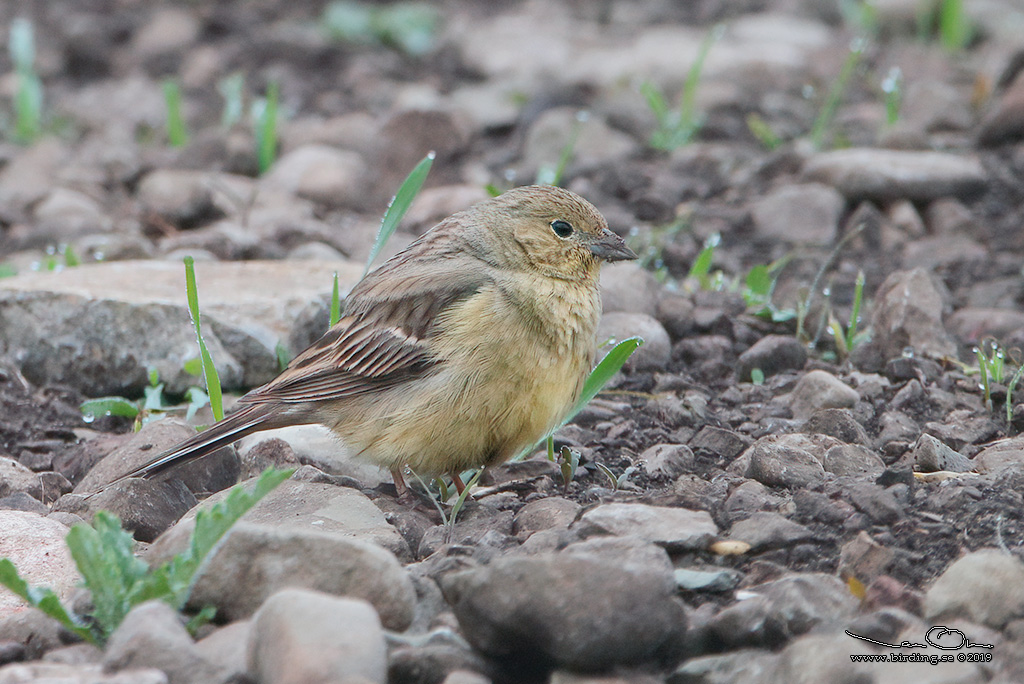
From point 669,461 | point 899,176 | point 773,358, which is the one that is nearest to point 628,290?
point 773,358

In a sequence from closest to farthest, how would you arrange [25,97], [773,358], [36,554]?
1. [36,554]
2. [773,358]
3. [25,97]

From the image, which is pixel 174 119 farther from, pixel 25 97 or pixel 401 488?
pixel 401 488

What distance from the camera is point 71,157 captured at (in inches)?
332

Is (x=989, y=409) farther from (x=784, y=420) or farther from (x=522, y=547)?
(x=522, y=547)

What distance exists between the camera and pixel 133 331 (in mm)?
5125

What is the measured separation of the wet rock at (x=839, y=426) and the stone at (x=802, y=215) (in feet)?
8.56

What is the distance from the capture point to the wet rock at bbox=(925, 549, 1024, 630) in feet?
8.89

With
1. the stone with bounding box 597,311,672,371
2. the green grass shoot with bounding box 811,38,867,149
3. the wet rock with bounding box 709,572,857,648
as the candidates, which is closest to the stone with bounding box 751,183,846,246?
the green grass shoot with bounding box 811,38,867,149

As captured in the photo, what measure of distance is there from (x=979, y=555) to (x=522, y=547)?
3.86 ft

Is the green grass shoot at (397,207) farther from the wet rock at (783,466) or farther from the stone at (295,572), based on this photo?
the stone at (295,572)

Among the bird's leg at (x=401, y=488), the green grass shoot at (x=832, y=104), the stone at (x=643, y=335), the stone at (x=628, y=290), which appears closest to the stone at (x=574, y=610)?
the bird's leg at (x=401, y=488)

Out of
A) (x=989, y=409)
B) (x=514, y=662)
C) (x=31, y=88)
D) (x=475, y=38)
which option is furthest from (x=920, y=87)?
(x=514, y=662)

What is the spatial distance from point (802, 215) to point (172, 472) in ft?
13.0

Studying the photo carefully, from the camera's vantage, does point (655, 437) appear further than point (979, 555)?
Yes
